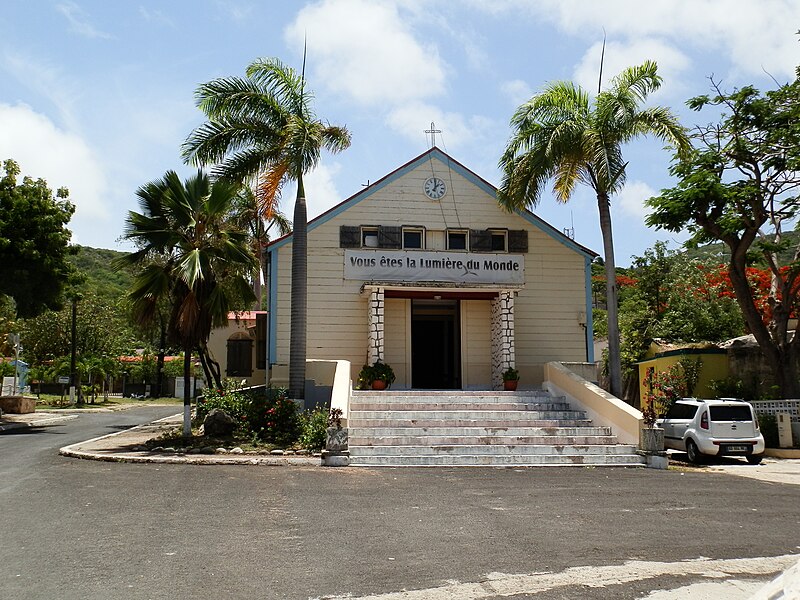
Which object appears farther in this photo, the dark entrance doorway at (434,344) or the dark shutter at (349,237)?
the dark entrance doorway at (434,344)

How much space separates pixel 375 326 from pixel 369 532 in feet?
39.0

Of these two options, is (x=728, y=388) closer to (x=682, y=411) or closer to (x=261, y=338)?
(x=682, y=411)

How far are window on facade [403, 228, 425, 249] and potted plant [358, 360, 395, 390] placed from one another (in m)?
3.86

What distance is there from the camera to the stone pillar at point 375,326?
63.9ft

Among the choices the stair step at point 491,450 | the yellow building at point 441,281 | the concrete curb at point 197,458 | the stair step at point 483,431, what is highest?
the yellow building at point 441,281

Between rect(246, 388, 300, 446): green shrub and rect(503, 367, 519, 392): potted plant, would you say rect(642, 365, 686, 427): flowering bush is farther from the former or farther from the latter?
rect(246, 388, 300, 446): green shrub

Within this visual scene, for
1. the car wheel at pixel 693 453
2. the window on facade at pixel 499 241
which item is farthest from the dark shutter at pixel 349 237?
the car wheel at pixel 693 453

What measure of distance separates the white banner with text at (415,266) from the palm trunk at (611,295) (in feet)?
11.4

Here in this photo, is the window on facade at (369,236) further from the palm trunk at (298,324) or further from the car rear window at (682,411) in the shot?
the car rear window at (682,411)

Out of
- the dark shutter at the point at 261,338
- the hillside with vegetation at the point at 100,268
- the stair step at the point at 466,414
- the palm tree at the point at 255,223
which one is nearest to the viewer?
the stair step at the point at 466,414

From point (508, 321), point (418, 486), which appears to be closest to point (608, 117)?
point (508, 321)

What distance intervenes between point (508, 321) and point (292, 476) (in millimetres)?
9524

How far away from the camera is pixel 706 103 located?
20.8 metres

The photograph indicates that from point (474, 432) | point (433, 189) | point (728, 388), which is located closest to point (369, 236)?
point (433, 189)
